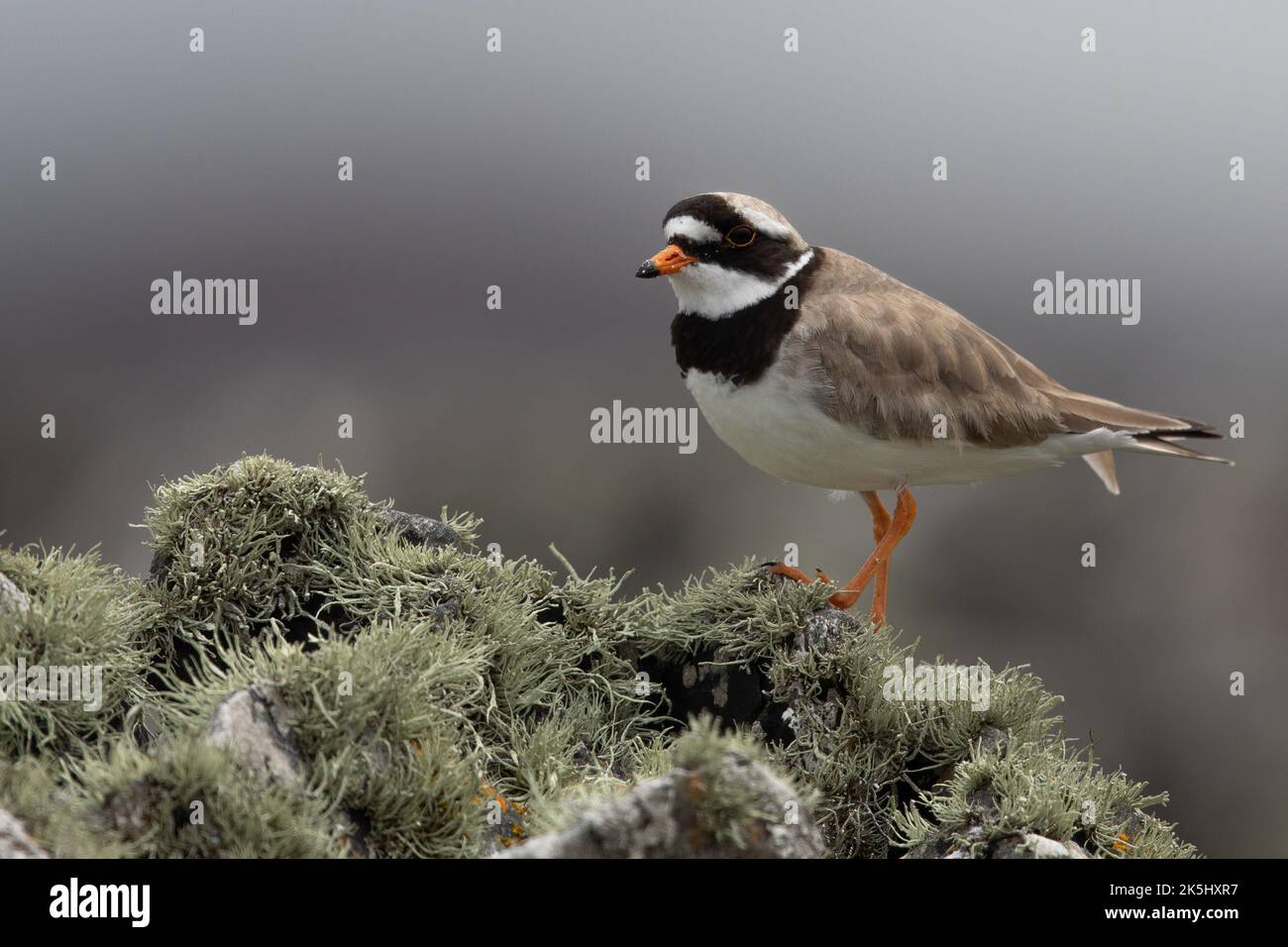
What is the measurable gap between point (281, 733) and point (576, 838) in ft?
2.89

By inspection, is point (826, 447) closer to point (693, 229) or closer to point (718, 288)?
point (718, 288)

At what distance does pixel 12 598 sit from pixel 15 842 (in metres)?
1.21

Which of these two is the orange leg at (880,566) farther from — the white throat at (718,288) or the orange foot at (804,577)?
the white throat at (718,288)

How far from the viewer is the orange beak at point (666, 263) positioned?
4.27 m

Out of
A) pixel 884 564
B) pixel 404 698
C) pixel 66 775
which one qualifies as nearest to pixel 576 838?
pixel 404 698

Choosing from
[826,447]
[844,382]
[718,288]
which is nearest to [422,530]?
[718,288]

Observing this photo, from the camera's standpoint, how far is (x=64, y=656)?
3.24 metres

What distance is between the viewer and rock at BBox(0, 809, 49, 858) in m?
2.31

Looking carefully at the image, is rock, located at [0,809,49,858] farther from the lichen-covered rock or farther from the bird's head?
the bird's head

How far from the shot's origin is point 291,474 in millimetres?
4176

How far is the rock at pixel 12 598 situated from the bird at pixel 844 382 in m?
2.31
